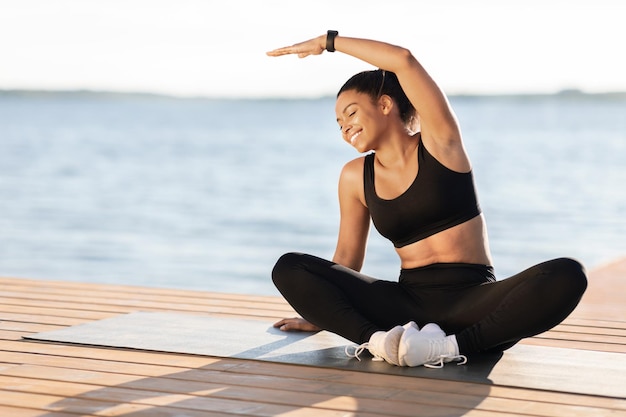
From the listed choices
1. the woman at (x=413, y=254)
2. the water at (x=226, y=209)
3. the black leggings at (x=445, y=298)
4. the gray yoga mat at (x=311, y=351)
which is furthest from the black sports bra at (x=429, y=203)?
the water at (x=226, y=209)

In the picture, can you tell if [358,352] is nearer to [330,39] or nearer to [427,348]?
[427,348]

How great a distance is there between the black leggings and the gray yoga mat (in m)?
0.09

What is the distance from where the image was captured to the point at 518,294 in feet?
8.94

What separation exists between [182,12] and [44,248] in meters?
23.1

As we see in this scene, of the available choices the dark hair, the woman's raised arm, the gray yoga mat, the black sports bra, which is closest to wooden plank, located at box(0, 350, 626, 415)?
the gray yoga mat

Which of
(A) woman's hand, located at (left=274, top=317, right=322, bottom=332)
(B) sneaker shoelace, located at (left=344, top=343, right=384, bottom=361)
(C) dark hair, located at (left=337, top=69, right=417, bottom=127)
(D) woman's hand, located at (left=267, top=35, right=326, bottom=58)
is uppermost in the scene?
(D) woman's hand, located at (left=267, top=35, right=326, bottom=58)

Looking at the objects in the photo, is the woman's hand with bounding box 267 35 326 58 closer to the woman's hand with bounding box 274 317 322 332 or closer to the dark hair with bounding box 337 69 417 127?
the dark hair with bounding box 337 69 417 127

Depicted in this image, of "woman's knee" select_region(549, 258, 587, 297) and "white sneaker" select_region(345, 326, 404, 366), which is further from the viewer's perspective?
"white sneaker" select_region(345, 326, 404, 366)

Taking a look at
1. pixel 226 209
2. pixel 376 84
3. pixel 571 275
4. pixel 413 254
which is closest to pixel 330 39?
pixel 376 84

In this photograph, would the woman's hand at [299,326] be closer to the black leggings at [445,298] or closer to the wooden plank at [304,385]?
the black leggings at [445,298]

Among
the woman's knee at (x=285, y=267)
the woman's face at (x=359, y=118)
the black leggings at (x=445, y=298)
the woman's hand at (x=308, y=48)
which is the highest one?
the woman's hand at (x=308, y=48)

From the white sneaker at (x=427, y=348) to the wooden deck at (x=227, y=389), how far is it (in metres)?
0.11

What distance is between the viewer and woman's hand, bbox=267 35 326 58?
2896mm

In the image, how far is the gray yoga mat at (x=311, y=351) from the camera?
2660mm
